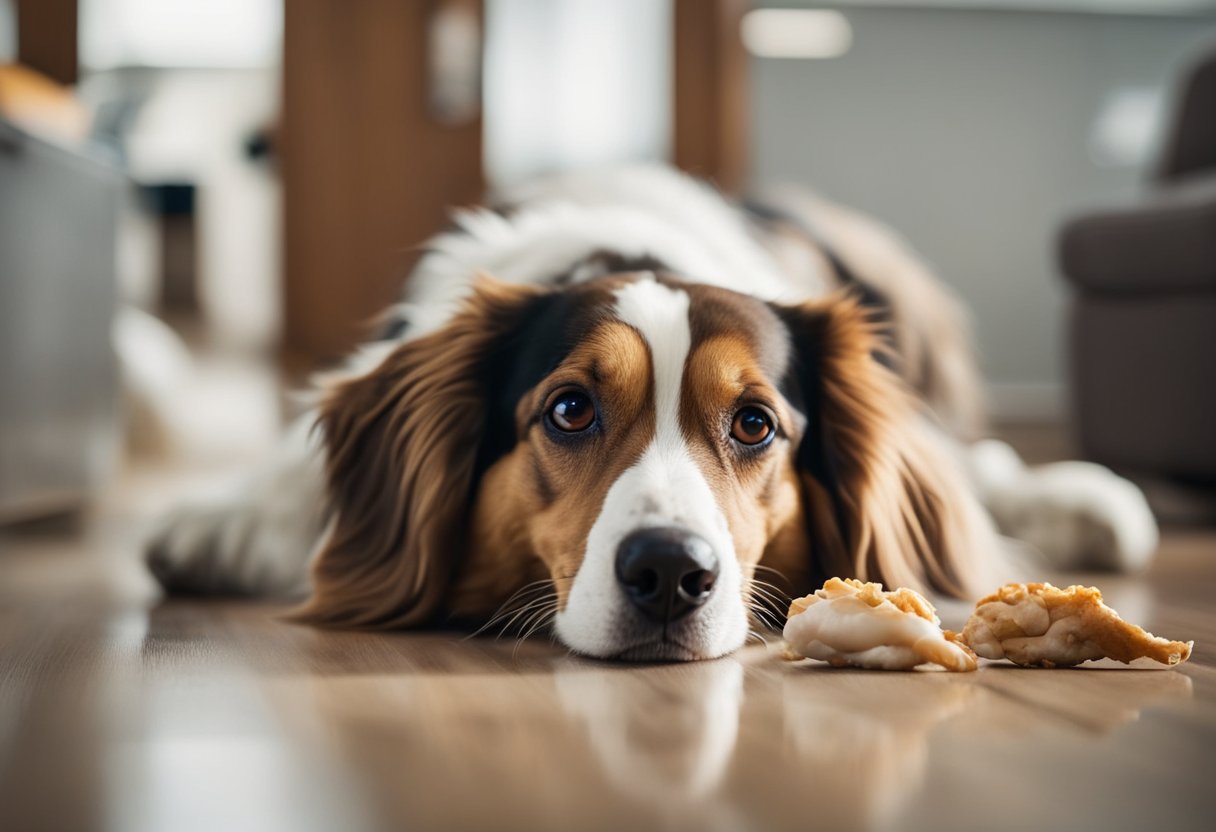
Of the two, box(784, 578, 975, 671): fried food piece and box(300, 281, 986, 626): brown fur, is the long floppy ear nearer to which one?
box(300, 281, 986, 626): brown fur

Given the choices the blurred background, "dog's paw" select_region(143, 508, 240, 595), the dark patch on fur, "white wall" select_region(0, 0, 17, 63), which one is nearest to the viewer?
the dark patch on fur

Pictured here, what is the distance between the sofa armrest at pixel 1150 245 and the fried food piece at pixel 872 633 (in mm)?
2516

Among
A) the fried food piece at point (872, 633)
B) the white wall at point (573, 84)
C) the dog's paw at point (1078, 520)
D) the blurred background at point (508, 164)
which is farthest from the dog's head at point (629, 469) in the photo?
the white wall at point (573, 84)

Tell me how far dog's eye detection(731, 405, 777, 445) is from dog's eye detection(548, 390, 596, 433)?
0.19 m

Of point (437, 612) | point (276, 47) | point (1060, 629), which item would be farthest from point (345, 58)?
point (1060, 629)

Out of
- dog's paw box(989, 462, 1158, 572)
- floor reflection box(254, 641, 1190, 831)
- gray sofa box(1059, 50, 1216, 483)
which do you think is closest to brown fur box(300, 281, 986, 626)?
floor reflection box(254, 641, 1190, 831)

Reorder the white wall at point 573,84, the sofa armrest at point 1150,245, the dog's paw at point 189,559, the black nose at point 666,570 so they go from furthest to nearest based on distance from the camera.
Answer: the white wall at point 573,84 < the sofa armrest at point 1150,245 < the dog's paw at point 189,559 < the black nose at point 666,570

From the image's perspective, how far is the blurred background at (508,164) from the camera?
11.1 ft

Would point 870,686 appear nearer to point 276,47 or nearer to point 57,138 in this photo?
point 57,138

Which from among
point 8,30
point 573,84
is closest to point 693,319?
point 573,84

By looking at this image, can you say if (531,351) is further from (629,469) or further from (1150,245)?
(1150,245)

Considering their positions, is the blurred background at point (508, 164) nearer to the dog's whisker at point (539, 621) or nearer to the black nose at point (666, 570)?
the dog's whisker at point (539, 621)

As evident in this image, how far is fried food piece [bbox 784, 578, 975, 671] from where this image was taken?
1581mm

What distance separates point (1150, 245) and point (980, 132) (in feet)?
19.0
